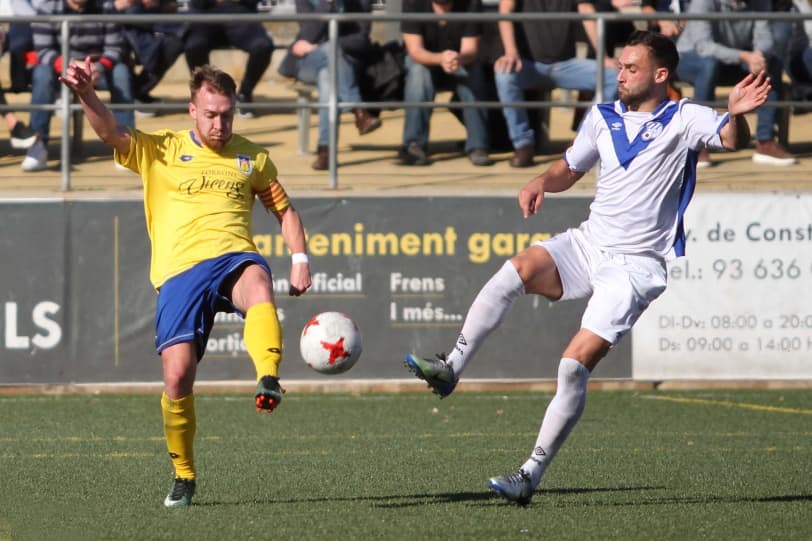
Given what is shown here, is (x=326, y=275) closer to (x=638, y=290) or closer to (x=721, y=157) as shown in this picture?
(x=721, y=157)

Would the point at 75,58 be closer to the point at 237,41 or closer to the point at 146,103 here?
the point at 146,103

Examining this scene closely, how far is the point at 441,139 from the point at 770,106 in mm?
3216

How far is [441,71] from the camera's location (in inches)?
571

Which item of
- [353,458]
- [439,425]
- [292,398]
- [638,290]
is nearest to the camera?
[638,290]

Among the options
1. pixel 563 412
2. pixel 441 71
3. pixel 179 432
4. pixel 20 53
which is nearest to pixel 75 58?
pixel 20 53

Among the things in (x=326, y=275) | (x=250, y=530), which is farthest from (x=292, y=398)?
(x=250, y=530)

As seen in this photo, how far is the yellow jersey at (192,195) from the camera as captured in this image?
775 cm

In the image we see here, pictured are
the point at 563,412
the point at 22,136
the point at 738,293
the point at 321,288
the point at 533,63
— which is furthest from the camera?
the point at 533,63

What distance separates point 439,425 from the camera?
11.5 metres

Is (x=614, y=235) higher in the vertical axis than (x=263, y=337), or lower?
higher

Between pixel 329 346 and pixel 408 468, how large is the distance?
164 cm

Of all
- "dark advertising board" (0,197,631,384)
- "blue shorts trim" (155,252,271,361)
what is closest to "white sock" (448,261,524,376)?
"blue shorts trim" (155,252,271,361)

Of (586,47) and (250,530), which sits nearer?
(250,530)

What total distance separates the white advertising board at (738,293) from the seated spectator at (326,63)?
332 centimetres
